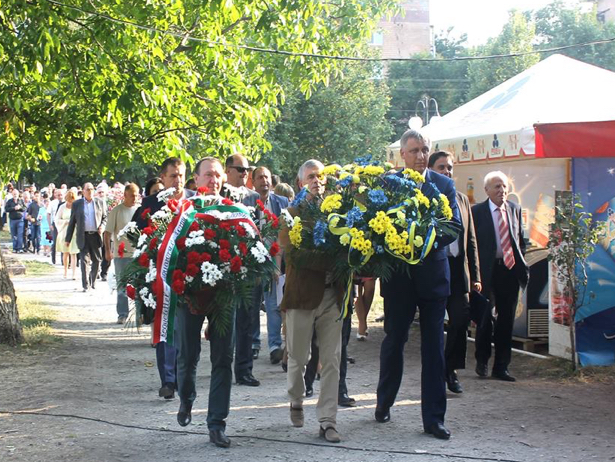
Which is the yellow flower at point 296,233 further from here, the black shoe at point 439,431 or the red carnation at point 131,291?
the black shoe at point 439,431

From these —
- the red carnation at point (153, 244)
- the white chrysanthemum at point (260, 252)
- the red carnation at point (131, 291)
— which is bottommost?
the red carnation at point (131, 291)

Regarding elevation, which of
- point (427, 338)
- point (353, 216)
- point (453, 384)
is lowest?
point (453, 384)

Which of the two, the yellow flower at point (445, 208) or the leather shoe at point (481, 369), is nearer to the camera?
the yellow flower at point (445, 208)

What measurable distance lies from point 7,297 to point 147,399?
152 inches

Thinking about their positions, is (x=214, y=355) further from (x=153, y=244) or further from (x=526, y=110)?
(x=526, y=110)

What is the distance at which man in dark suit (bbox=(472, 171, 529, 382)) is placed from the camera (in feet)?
30.1

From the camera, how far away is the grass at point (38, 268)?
23453mm

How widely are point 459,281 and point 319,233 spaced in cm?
242

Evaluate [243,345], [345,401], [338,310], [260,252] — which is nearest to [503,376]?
[345,401]

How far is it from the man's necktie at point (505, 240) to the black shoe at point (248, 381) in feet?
9.22

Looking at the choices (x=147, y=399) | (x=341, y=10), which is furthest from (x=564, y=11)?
(x=147, y=399)

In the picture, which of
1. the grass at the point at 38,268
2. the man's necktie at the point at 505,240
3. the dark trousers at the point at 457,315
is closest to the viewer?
the dark trousers at the point at 457,315

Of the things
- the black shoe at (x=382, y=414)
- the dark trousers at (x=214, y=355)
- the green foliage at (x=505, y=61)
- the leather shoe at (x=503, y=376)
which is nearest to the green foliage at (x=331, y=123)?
the green foliage at (x=505, y=61)

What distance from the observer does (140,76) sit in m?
10.5
